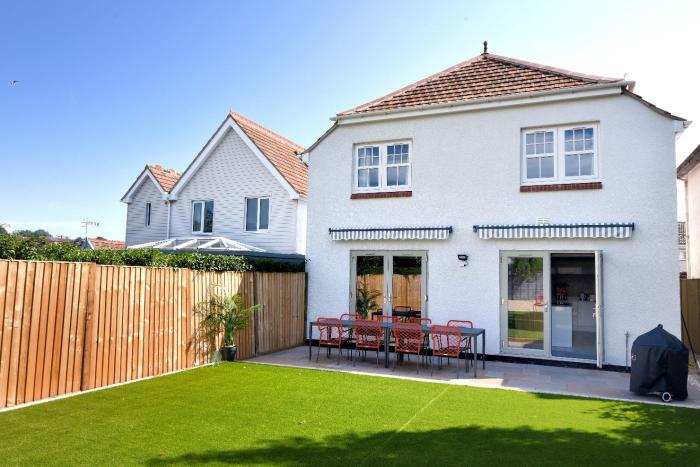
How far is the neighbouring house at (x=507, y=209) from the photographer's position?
42.8ft

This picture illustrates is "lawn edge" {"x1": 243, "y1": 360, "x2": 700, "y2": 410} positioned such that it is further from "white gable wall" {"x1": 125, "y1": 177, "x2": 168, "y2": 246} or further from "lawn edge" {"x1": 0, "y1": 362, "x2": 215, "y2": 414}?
"white gable wall" {"x1": 125, "y1": 177, "x2": 168, "y2": 246}

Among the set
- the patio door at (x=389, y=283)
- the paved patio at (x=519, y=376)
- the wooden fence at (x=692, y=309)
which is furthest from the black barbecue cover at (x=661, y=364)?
the wooden fence at (x=692, y=309)

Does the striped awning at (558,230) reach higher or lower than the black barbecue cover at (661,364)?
higher

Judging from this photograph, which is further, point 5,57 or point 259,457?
point 5,57

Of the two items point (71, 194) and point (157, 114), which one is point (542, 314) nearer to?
point (157, 114)

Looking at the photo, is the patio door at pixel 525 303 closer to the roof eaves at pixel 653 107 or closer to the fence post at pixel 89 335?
the roof eaves at pixel 653 107

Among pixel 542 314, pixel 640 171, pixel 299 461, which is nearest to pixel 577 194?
pixel 640 171

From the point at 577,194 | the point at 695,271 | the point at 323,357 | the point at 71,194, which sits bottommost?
the point at 323,357

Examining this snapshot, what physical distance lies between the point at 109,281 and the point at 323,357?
703cm

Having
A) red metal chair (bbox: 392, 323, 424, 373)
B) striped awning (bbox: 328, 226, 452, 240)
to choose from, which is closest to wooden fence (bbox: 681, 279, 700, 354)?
striped awning (bbox: 328, 226, 452, 240)

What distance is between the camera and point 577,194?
45.1 ft

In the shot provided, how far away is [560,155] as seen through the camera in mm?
14250

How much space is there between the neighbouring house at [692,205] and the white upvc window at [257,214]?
60.4ft

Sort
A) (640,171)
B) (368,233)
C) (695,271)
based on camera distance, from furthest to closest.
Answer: (695,271), (368,233), (640,171)
